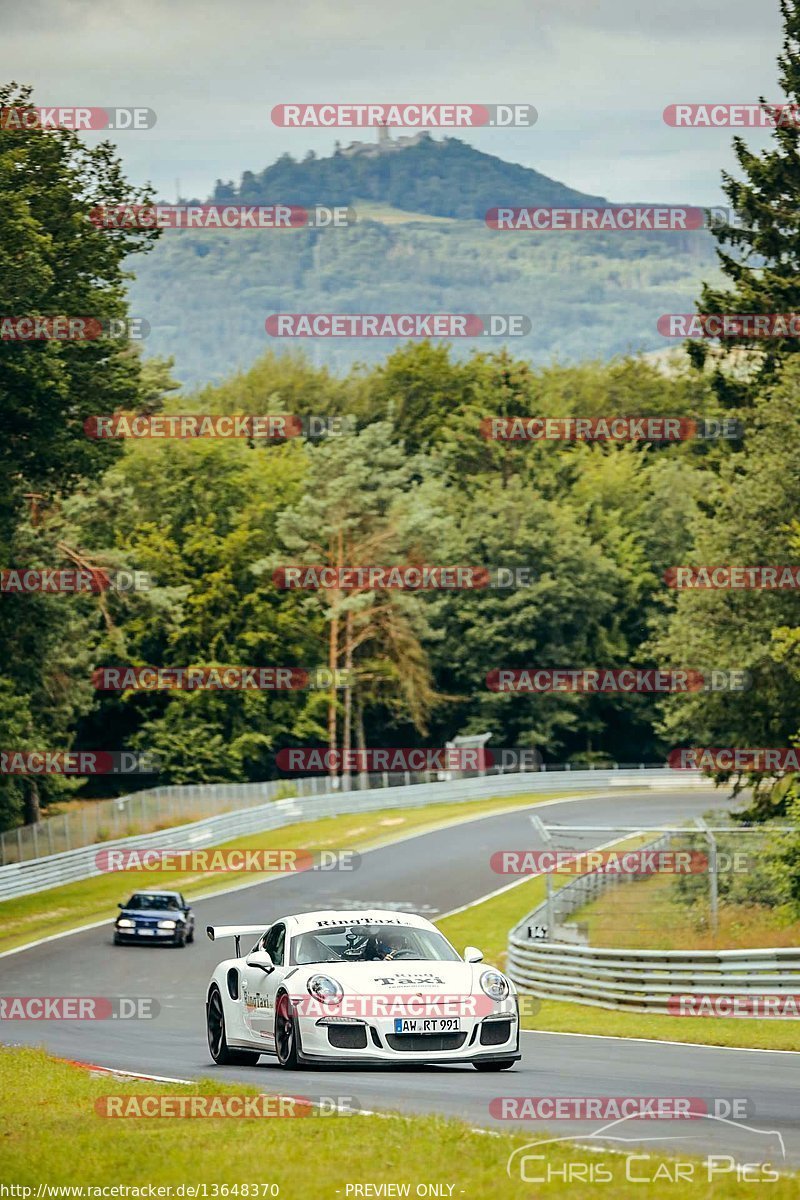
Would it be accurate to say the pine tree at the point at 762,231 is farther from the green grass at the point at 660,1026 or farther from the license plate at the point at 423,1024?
the license plate at the point at 423,1024

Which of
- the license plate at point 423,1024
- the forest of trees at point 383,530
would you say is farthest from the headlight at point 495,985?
the forest of trees at point 383,530

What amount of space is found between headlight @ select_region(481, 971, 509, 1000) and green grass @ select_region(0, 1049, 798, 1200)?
11.0ft

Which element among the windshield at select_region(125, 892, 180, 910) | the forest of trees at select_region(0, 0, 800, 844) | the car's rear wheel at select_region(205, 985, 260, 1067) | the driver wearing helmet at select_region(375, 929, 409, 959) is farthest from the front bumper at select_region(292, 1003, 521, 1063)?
the windshield at select_region(125, 892, 180, 910)

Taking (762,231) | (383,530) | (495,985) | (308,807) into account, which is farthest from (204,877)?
(495,985)

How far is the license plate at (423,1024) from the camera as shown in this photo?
13.9m

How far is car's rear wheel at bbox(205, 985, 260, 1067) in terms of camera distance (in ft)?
53.2

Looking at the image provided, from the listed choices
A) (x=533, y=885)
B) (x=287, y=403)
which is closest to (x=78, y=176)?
(x=533, y=885)

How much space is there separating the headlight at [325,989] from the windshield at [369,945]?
27.6 inches

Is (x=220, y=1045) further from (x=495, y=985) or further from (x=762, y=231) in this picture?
(x=762, y=231)

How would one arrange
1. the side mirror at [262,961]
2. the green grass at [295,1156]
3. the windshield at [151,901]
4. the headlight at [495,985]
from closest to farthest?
the green grass at [295,1156] → the headlight at [495,985] → the side mirror at [262,961] → the windshield at [151,901]

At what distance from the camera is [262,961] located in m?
15.2

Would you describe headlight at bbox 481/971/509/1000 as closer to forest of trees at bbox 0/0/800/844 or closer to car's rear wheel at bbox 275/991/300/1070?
car's rear wheel at bbox 275/991/300/1070

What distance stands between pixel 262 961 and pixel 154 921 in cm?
2546

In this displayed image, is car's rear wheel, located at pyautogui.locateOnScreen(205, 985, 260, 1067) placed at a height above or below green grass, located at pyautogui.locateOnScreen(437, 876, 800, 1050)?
above
